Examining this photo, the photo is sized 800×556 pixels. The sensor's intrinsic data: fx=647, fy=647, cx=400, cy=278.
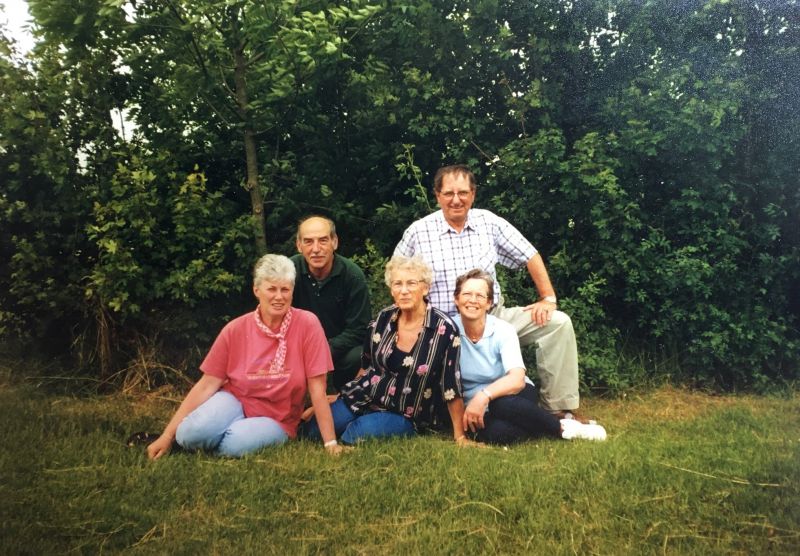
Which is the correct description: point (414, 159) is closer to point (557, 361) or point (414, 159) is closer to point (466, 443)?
point (557, 361)

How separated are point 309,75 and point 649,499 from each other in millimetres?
3945

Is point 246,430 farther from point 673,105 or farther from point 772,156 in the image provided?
point 772,156

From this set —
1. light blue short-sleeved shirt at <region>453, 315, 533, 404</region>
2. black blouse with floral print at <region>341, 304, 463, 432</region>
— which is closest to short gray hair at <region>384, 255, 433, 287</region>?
black blouse with floral print at <region>341, 304, 463, 432</region>

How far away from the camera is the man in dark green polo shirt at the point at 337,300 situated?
4.62 m

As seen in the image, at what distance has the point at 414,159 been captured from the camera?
619 centimetres

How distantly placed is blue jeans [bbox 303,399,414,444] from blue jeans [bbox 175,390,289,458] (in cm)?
38

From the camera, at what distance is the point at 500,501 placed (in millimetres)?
3123

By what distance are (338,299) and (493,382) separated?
129 cm

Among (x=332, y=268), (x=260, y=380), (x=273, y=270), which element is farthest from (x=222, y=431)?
(x=332, y=268)

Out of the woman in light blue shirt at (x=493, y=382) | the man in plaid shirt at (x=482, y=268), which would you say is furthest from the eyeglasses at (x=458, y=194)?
the woman in light blue shirt at (x=493, y=382)

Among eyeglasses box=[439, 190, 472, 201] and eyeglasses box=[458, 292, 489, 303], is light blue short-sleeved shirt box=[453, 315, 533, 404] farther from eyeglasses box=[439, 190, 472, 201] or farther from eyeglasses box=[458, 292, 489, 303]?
eyeglasses box=[439, 190, 472, 201]

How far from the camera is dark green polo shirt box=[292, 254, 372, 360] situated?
4637mm

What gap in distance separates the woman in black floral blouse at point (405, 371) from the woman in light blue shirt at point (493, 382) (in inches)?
5.8

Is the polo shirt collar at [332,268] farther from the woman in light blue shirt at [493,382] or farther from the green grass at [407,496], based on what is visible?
the green grass at [407,496]
